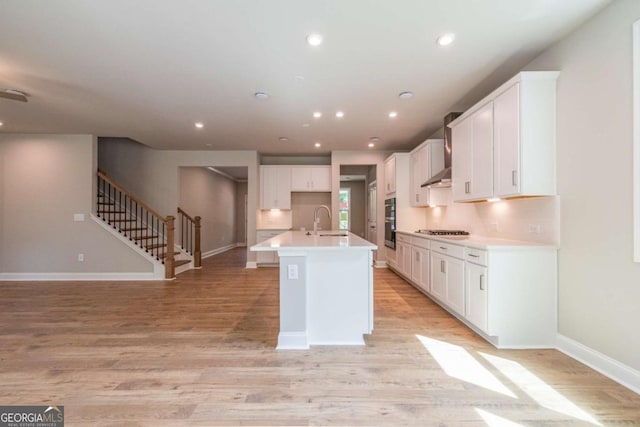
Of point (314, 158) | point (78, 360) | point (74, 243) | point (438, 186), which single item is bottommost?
point (78, 360)

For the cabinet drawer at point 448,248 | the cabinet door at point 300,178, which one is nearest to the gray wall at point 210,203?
the cabinet door at point 300,178

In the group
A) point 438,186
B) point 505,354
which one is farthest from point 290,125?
point 505,354

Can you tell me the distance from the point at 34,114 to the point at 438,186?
6.14 meters

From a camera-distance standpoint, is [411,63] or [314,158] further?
[314,158]

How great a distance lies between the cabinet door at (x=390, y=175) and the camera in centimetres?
550

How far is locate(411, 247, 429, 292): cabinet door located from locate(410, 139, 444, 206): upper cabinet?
96 cm

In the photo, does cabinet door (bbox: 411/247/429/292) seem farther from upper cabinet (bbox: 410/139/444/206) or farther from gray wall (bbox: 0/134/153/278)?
gray wall (bbox: 0/134/153/278)

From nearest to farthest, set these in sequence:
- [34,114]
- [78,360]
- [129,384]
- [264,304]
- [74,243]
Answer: [129,384] < [78,360] < [264,304] < [34,114] < [74,243]

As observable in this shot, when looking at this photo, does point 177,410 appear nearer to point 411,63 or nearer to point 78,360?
point 78,360

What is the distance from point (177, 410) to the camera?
166 cm

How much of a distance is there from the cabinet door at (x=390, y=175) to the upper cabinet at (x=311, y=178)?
52.7 inches

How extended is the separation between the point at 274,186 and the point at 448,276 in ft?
14.7

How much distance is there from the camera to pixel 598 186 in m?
2.08

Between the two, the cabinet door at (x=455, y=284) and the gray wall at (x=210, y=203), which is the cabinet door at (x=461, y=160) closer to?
the cabinet door at (x=455, y=284)
